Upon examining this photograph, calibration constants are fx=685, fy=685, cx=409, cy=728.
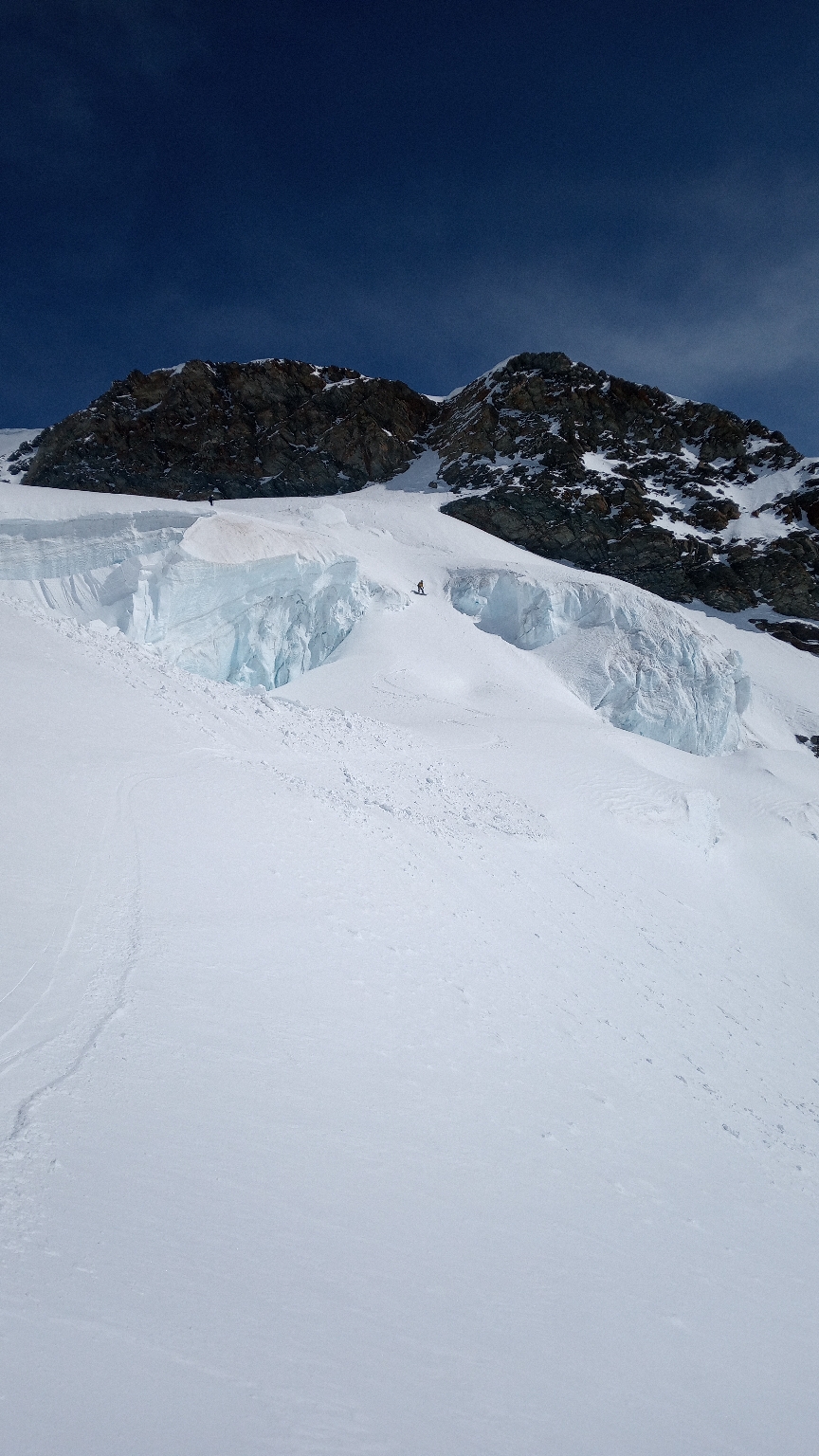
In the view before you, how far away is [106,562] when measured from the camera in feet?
66.3

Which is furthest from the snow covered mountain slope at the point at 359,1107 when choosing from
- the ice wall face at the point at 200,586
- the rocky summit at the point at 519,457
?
the rocky summit at the point at 519,457

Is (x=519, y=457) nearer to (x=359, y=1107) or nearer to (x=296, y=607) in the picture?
(x=296, y=607)

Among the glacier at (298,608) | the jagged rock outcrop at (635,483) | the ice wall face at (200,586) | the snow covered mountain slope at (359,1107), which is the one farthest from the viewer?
the jagged rock outcrop at (635,483)

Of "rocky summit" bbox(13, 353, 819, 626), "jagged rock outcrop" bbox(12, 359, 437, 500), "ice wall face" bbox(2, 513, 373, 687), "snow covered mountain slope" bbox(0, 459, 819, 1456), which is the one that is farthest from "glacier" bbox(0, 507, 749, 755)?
"jagged rock outcrop" bbox(12, 359, 437, 500)

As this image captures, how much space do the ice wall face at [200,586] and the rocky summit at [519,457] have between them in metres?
39.1

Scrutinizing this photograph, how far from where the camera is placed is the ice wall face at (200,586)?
19.6 meters

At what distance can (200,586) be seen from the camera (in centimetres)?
2039

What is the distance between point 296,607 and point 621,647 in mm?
13281

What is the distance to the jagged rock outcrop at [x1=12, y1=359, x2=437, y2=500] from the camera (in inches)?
2783

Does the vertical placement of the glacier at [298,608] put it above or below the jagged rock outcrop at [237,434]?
below

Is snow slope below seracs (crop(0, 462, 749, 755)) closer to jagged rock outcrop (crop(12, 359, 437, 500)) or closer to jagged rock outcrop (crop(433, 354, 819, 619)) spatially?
jagged rock outcrop (crop(433, 354, 819, 619))

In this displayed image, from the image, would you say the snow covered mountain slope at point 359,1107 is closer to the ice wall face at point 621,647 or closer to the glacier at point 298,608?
the glacier at point 298,608

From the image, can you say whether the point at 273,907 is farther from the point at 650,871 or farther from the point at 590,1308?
the point at 650,871

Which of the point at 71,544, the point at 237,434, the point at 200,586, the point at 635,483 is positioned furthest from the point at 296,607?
the point at 237,434
